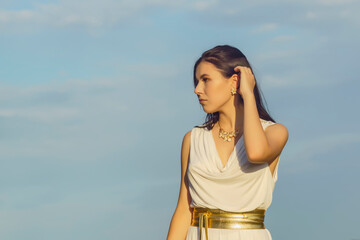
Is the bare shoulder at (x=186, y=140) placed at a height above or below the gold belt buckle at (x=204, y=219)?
above

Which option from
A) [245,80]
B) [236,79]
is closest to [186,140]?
[236,79]

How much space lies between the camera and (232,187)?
623 cm

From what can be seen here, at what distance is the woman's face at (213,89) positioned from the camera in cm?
632

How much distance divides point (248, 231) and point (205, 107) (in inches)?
48.1

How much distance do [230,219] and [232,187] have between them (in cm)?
30

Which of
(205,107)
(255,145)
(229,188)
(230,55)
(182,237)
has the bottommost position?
(182,237)

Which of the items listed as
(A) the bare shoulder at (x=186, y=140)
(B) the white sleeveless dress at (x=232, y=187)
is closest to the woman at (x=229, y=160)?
(B) the white sleeveless dress at (x=232, y=187)

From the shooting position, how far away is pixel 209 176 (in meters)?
6.25

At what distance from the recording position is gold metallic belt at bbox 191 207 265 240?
617 cm

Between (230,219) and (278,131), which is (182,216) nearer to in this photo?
(230,219)

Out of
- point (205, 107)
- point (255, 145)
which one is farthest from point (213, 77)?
point (255, 145)

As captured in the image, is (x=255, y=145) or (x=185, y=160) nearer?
(x=255, y=145)

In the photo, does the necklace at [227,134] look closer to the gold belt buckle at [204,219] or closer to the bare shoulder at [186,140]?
the bare shoulder at [186,140]

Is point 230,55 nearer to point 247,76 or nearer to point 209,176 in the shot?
point 247,76
